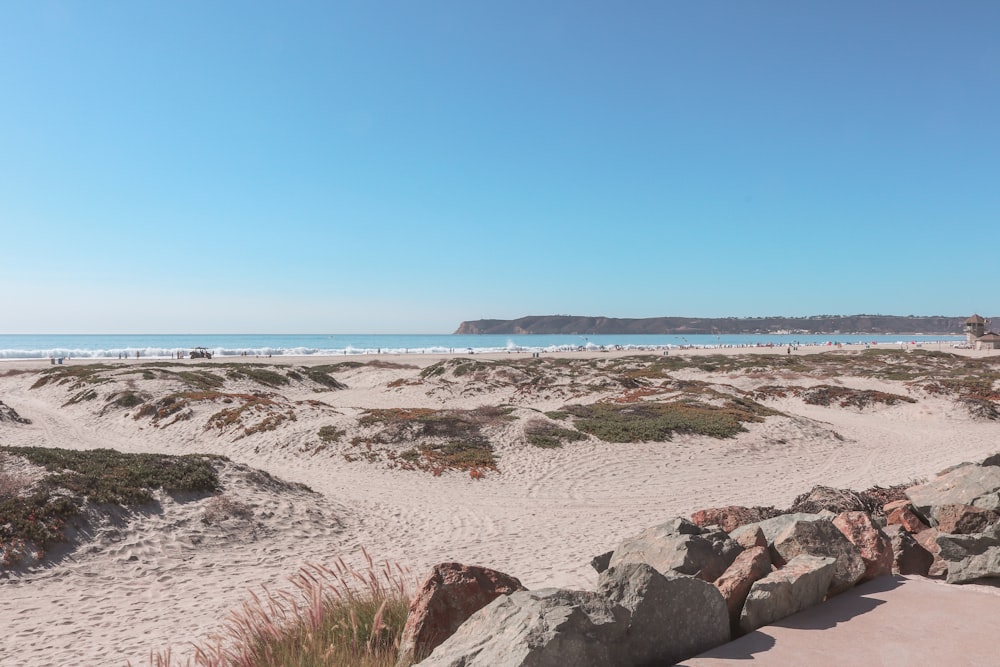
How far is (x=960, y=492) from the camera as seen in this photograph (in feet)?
27.3

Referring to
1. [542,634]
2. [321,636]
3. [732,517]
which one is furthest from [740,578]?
[732,517]

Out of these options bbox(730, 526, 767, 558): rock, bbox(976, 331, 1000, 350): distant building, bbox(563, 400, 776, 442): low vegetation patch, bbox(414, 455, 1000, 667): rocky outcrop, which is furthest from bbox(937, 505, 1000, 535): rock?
bbox(976, 331, 1000, 350): distant building

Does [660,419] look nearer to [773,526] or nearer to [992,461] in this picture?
[992,461]

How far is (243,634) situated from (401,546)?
7104 mm

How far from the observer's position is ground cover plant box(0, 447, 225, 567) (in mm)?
10461

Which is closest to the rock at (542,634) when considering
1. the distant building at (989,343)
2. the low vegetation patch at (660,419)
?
the low vegetation patch at (660,419)

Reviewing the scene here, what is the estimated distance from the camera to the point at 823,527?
599 centimetres

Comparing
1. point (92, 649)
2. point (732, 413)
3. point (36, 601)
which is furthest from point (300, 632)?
point (732, 413)

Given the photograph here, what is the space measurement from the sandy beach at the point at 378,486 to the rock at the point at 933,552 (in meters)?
4.68

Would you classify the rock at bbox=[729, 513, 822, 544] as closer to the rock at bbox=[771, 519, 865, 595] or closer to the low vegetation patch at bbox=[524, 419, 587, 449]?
the rock at bbox=[771, 519, 865, 595]

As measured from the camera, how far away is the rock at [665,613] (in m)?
4.08

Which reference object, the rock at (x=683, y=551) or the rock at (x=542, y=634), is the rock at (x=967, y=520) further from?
the rock at (x=542, y=634)

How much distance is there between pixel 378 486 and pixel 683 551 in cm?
1322

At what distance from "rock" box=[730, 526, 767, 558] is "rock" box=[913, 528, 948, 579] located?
1.92 metres
